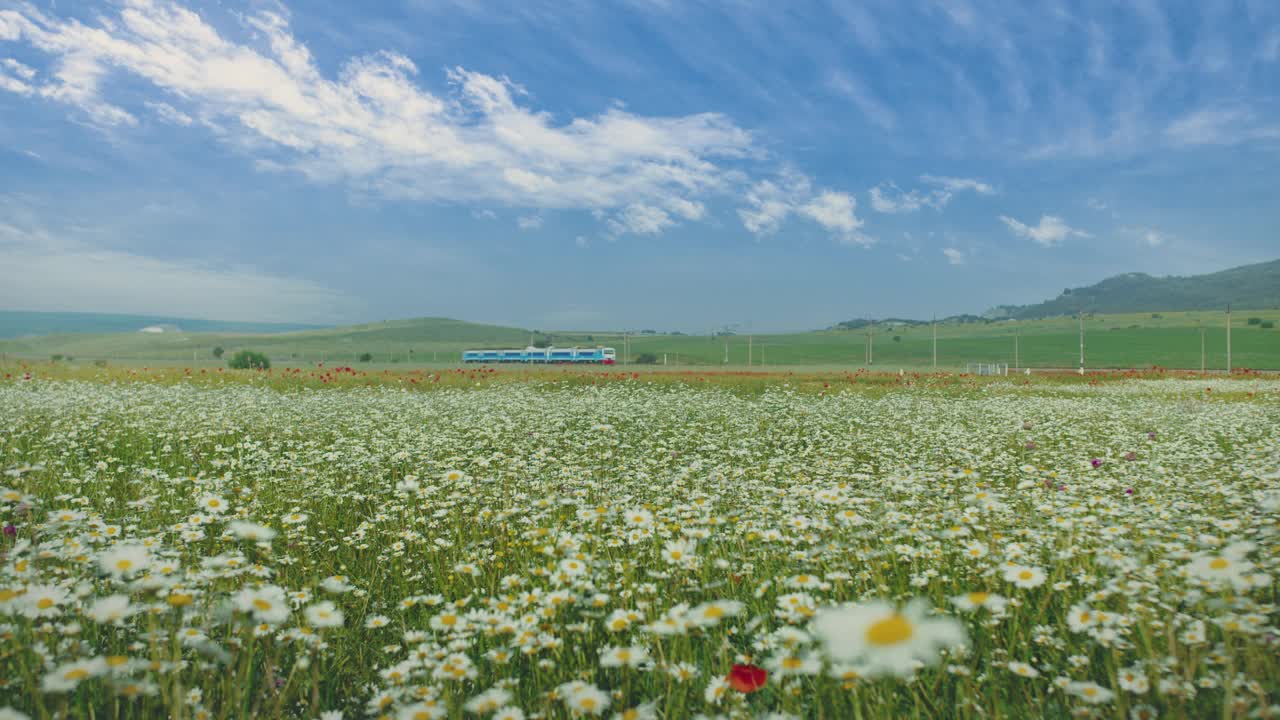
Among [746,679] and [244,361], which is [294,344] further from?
[746,679]

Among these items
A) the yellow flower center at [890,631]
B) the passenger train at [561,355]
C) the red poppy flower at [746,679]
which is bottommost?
the passenger train at [561,355]

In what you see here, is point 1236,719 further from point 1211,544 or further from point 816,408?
point 816,408

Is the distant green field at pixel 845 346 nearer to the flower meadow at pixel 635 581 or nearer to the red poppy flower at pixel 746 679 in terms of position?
the flower meadow at pixel 635 581

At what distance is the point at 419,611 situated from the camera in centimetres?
428

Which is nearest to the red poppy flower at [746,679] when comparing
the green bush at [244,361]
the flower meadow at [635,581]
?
the flower meadow at [635,581]

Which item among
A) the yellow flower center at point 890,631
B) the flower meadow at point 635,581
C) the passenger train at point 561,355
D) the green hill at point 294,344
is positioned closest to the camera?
the yellow flower center at point 890,631

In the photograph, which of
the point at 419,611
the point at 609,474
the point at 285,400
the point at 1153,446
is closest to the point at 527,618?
the point at 419,611

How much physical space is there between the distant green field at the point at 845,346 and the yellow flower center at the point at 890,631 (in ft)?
235

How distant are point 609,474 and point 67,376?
26.2 meters

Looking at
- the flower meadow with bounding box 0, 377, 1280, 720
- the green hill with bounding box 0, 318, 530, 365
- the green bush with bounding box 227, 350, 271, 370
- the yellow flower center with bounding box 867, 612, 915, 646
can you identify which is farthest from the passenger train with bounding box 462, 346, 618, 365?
the yellow flower center with bounding box 867, 612, 915, 646

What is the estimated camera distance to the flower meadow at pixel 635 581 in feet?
7.48

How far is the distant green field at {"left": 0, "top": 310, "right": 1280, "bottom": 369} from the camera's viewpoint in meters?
90.1

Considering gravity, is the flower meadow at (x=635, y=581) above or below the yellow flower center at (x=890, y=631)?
below

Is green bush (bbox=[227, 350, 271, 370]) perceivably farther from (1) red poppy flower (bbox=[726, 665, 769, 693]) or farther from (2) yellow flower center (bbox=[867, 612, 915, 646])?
(2) yellow flower center (bbox=[867, 612, 915, 646])
